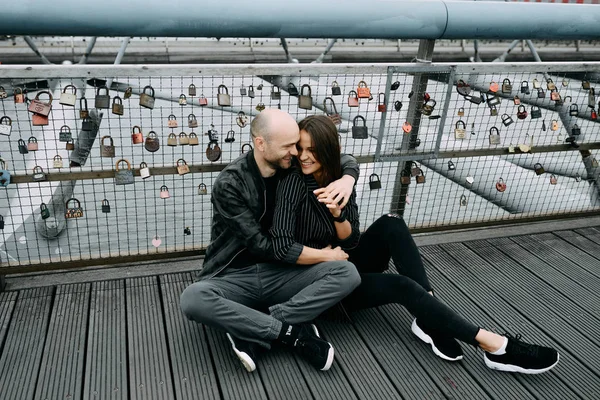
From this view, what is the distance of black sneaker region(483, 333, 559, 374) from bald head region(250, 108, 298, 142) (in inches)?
51.7

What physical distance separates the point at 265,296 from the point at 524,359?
1.15 metres

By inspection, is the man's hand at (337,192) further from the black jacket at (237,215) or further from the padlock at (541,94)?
the padlock at (541,94)

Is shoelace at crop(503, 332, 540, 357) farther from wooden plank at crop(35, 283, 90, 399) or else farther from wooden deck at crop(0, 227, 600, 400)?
wooden plank at crop(35, 283, 90, 399)

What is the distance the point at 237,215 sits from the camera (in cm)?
237

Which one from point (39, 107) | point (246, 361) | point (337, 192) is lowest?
point (246, 361)

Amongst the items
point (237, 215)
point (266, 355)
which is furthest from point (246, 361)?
point (237, 215)

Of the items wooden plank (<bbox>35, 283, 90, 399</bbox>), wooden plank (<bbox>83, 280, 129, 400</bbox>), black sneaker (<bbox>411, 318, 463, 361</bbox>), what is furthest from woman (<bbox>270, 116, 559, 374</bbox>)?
wooden plank (<bbox>35, 283, 90, 399</bbox>)

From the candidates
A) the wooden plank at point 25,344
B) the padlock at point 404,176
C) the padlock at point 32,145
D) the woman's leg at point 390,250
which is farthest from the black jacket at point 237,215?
the padlock at point 404,176

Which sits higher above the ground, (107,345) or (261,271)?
(261,271)

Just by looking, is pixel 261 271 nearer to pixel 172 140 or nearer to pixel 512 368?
pixel 172 140

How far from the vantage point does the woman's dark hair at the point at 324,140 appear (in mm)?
2383

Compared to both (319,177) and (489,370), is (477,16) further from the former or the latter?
(489,370)

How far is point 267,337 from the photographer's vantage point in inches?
90.5

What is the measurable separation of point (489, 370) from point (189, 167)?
172 centimetres
